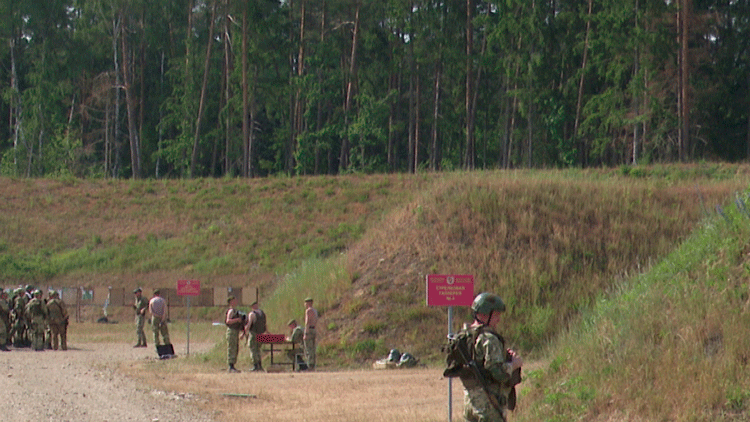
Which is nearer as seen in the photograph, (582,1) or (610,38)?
(610,38)

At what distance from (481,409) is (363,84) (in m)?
67.1

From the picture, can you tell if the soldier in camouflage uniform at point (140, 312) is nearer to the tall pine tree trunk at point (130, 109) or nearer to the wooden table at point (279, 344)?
the wooden table at point (279, 344)

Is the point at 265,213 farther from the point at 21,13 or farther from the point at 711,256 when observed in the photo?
the point at 711,256

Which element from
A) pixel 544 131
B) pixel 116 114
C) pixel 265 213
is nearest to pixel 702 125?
pixel 544 131

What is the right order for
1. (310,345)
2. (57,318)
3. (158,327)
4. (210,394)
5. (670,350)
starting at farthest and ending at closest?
(57,318) < (158,327) < (310,345) < (210,394) < (670,350)

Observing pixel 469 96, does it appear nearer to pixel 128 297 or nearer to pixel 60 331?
pixel 128 297

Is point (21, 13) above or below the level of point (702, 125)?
above

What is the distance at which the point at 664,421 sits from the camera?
1162cm

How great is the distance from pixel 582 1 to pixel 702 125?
13.9 meters

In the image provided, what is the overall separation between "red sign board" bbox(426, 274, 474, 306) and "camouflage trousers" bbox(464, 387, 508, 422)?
603 centimetres

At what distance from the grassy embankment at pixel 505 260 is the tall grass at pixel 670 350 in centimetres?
3

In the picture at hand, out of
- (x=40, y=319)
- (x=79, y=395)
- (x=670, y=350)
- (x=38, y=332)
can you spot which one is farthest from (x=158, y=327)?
(x=670, y=350)

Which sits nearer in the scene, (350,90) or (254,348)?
(254,348)

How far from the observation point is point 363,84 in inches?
2968
